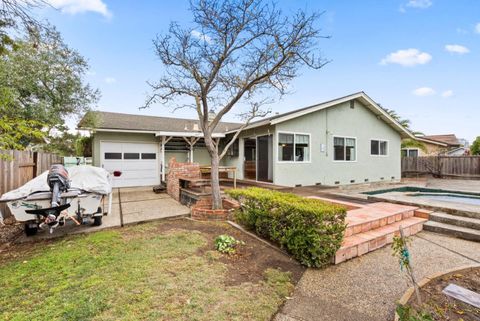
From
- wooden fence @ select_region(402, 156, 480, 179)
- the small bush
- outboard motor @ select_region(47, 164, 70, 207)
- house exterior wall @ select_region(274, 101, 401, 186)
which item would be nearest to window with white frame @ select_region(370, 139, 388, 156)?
house exterior wall @ select_region(274, 101, 401, 186)

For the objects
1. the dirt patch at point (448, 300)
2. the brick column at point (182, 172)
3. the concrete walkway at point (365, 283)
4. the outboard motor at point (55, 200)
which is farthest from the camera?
the brick column at point (182, 172)

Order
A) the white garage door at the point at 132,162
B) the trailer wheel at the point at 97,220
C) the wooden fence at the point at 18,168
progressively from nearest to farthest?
the trailer wheel at the point at 97,220
the wooden fence at the point at 18,168
the white garage door at the point at 132,162

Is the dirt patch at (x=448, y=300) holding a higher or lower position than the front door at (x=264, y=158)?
lower

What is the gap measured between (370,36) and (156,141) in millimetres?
11640

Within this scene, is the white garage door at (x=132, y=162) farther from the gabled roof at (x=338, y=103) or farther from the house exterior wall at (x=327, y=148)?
the gabled roof at (x=338, y=103)

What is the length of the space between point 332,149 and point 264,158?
12.3 ft

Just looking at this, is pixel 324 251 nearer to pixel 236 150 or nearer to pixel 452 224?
pixel 452 224

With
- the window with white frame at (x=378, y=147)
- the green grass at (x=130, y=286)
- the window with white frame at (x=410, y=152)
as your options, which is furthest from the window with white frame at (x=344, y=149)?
the window with white frame at (x=410, y=152)

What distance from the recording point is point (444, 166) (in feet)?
53.8

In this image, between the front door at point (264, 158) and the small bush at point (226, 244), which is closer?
the small bush at point (226, 244)

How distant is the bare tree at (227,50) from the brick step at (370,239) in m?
3.36

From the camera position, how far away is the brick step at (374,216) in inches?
172

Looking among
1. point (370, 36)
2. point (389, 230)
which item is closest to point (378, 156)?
point (370, 36)

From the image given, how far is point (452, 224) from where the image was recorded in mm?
4973
